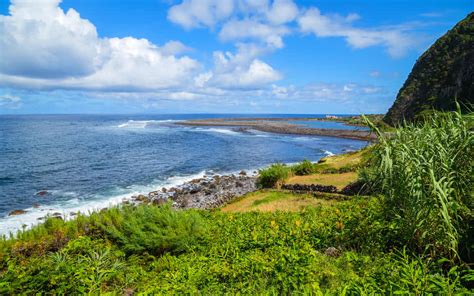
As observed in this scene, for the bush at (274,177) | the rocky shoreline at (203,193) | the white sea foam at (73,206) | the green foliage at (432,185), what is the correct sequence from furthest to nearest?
the rocky shoreline at (203,193) < the bush at (274,177) < the white sea foam at (73,206) < the green foliage at (432,185)

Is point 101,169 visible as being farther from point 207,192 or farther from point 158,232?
point 158,232

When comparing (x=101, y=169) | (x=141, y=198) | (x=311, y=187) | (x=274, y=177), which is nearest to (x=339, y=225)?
(x=311, y=187)

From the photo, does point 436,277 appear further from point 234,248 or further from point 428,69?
point 428,69

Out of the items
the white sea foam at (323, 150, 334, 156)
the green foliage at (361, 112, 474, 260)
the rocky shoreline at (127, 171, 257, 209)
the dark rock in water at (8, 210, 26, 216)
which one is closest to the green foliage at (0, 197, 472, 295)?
the green foliage at (361, 112, 474, 260)

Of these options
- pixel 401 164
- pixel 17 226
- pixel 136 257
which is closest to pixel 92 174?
pixel 17 226

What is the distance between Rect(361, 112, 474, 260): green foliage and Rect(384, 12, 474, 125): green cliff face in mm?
50406

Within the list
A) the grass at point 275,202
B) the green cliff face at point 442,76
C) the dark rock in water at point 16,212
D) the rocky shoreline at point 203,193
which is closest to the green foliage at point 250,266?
the grass at point 275,202

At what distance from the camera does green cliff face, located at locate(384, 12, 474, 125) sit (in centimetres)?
5328

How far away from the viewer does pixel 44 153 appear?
47000 mm

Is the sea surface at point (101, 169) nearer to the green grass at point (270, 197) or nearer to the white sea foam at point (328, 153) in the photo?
the white sea foam at point (328, 153)

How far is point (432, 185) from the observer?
5180 mm

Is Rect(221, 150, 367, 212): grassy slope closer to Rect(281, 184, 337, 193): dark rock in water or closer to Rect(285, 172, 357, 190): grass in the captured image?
Rect(285, 172, 357, 190): grass

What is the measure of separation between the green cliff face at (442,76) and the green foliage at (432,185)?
50.4 meters

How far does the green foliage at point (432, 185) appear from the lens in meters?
5.38
